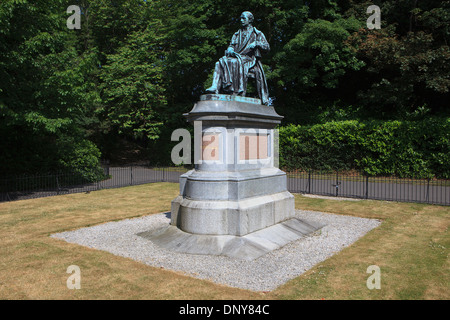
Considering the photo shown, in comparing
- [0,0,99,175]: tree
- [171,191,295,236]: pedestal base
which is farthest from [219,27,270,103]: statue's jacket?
[0,0,99,175]: tree

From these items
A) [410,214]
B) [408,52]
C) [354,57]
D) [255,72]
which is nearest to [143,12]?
[354,57]

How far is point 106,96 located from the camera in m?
32.8

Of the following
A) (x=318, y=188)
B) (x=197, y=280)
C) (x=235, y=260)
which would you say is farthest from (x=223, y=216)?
(x=318, y=188)

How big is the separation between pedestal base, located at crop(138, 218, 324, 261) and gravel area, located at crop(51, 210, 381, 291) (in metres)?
0.18

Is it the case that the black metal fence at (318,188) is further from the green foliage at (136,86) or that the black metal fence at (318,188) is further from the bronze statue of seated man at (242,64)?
the green foliage at (136,86)

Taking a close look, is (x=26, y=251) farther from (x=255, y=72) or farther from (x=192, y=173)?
(x=255, y=72)

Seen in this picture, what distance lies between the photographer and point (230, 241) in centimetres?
812

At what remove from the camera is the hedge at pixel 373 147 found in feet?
67.6

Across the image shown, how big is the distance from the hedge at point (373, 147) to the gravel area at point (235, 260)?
11.9m

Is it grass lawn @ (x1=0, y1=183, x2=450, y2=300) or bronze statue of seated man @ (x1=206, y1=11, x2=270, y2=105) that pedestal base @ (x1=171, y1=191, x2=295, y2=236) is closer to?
grass lawn @ (x1=0, y1=183, x2=450, y2=300)

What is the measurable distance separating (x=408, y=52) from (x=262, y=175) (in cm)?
1701

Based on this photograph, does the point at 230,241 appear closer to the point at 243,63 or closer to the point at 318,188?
the point at 243,63
